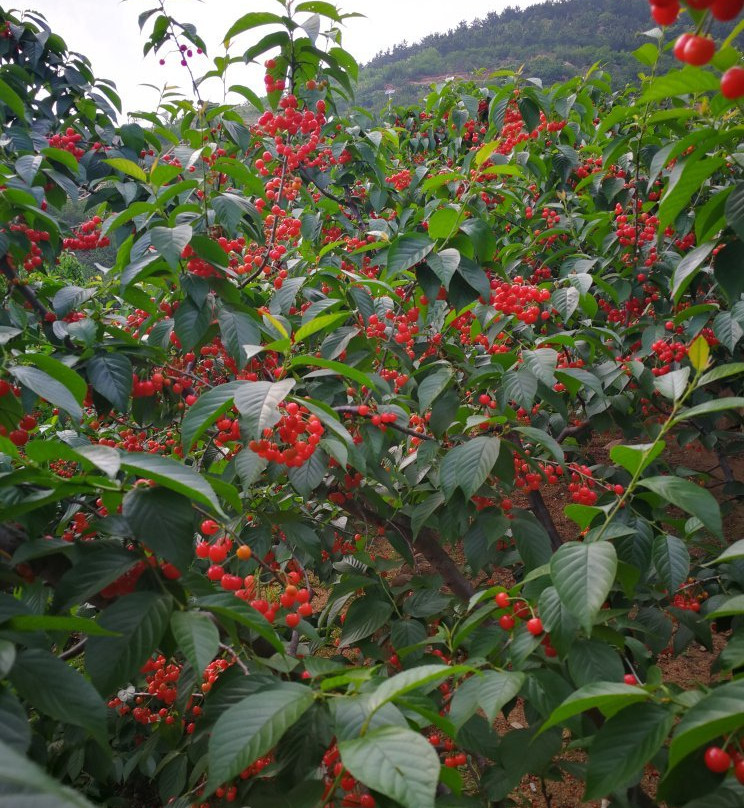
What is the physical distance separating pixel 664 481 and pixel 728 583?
4.09 feet

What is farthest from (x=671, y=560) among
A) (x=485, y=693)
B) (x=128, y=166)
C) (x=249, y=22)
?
(x=249, y=22)

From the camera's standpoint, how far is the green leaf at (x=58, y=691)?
81 cm

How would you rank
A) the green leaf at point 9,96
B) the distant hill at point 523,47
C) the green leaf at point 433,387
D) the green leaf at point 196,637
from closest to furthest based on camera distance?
the green leaf at point 196,637
the green leaf at point 433,387
the green leaf at point 9,96
the distant hill at point 523,47

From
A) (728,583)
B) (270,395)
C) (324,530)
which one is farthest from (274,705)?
(728,583)

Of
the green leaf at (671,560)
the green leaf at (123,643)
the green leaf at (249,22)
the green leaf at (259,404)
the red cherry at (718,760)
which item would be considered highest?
the green leaf at (249,22)

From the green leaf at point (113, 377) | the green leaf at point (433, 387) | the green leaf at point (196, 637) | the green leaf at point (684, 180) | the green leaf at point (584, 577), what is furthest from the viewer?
the green leaf at point (433, 387)

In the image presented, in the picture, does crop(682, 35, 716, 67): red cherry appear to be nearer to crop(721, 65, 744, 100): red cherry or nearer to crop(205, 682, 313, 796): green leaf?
crop(721, 65, 744, 100): red cherry

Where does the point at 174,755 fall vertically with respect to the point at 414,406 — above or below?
below

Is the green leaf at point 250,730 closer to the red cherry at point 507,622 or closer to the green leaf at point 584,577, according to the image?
the green leaf at point 584,577

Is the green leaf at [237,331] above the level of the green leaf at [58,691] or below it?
above

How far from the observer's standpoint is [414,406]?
2.48 metres

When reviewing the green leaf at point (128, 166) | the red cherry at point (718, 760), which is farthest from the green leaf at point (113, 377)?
the red cherry at point (718, 760)

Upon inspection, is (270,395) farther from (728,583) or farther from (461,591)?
(728,583)

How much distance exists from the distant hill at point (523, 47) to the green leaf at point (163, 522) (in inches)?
659
